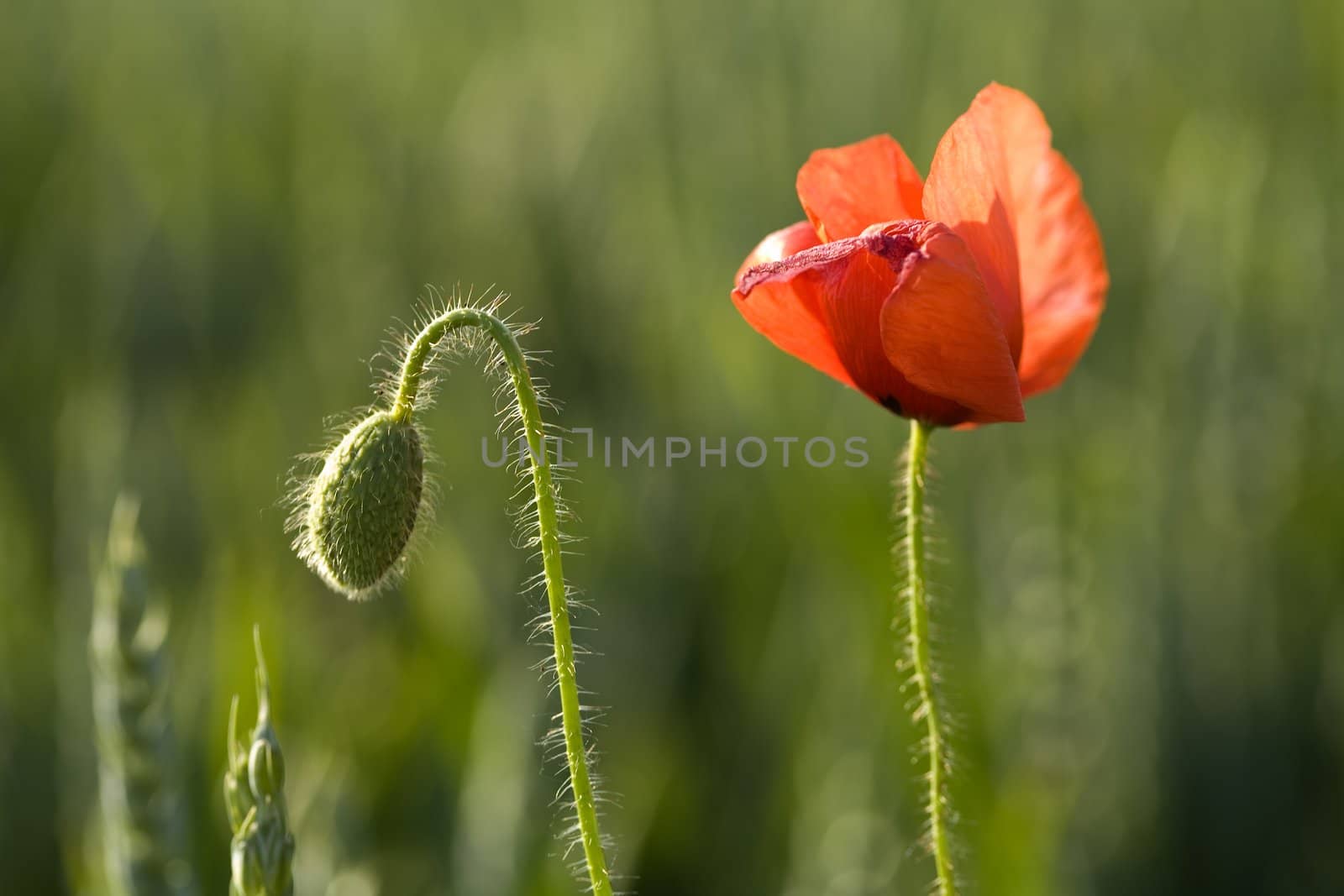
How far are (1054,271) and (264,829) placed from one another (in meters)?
0.50

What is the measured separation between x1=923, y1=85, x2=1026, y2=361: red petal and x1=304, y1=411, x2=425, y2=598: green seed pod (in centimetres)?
29

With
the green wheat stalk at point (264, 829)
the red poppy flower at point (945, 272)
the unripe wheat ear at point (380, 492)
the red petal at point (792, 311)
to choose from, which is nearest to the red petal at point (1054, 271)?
the red poppy flower at point (945, 272)

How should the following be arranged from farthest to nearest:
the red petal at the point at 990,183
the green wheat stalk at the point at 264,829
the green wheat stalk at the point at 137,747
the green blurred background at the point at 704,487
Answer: the green blurred background at the point at 704,487 < the green wheat stalk at the point at 137,747 < the red petal at the point at 990,183 < the green wheat stalk at the point at 264,829

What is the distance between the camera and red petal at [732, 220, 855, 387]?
0.69 metres

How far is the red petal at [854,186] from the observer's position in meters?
0.72

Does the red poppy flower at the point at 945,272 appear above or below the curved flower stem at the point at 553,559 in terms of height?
above

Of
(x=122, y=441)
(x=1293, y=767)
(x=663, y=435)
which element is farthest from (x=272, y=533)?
(x=1293, y=767)

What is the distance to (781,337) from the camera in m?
0.72

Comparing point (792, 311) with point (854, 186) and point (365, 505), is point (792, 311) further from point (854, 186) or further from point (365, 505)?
point (365, 505)

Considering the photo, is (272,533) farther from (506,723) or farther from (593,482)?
(506,723)

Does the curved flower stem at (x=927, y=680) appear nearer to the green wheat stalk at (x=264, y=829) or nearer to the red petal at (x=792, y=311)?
the red petal at (x=792, y=311)

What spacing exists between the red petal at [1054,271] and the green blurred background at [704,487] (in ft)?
1.56

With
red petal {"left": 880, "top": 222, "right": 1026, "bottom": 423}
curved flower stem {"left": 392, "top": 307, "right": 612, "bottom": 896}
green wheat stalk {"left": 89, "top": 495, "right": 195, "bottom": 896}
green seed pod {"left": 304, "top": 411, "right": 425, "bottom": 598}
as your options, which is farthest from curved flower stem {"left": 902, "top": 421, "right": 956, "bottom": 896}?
green wheat stalk {"left": 89, "top": 495, "right": 195, "bottom": 896}

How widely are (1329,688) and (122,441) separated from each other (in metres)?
1.40
